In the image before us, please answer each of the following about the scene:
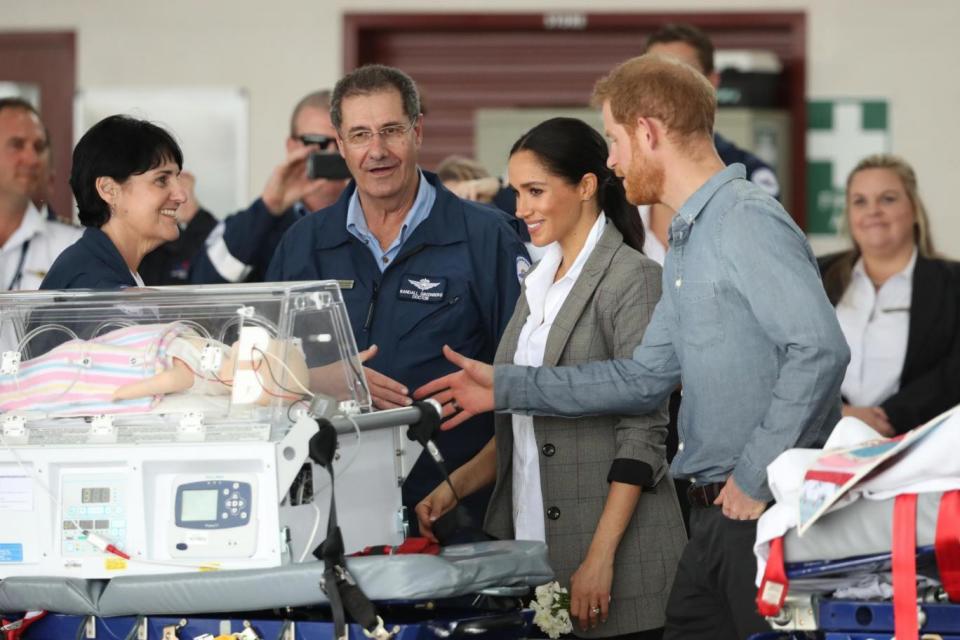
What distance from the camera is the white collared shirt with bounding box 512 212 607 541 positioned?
333 centimetres

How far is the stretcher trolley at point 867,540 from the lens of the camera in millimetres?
2166

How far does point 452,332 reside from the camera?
364cm

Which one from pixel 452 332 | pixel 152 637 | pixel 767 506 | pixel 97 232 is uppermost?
pixel 97 232

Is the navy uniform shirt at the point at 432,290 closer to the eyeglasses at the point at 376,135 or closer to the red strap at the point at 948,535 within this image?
the eyeglasses at the point at 376,135

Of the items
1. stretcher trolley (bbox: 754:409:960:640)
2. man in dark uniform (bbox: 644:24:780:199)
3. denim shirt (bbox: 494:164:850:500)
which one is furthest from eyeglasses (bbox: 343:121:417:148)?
stretcher trolley (bbox: 754:409:960:640)

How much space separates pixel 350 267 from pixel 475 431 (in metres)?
0.51

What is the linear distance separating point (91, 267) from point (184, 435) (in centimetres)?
72

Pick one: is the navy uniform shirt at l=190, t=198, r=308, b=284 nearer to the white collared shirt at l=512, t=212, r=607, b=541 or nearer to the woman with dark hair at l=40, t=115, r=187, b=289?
the woman with dark hair at l=40, t=115, r=187, b=289

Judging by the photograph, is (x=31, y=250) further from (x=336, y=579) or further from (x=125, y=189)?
(x=336, y=579)

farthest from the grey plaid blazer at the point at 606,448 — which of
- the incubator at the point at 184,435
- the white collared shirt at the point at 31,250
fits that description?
the white collared shirt at the point at 31,250

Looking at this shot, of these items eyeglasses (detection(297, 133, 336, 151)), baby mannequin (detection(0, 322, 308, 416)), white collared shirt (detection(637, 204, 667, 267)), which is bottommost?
baby mannequin (detection(0, 322, 308, 416))

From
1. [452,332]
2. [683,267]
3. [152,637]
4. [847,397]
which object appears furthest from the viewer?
[847,397]

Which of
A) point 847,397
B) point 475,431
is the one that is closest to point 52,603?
point 475,431

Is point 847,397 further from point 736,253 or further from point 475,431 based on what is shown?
point 736,253
